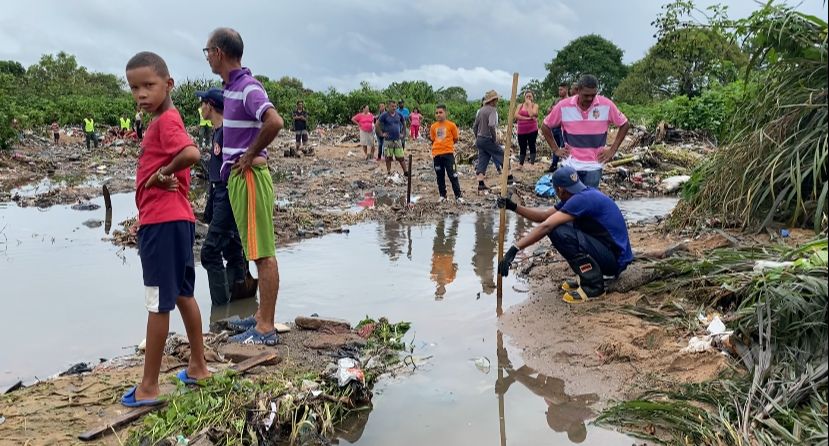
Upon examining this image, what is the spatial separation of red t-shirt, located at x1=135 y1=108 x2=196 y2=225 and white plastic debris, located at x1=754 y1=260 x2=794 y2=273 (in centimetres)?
335

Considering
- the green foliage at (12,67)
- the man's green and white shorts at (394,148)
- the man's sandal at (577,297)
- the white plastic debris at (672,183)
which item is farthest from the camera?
the green foliage at (12,67)

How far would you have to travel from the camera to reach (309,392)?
310 cm

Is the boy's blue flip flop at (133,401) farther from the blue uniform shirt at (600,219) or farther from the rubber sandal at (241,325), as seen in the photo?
the blue uniform shirt at (600,219)

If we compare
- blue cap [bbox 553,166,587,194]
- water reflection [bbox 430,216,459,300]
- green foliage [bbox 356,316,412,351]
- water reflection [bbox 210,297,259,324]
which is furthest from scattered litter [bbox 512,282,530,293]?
water reflection [bbox 210,297,259,324]

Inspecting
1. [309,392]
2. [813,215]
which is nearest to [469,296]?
[309,392]

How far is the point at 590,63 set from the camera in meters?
52.9

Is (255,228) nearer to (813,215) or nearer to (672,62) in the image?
(813,215)

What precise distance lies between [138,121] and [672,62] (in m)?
28.7

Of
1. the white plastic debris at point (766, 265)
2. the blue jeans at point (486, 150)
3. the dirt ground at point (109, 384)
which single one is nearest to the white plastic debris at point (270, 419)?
the dirt ground at point (109, 384)

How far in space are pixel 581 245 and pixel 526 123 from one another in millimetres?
8046

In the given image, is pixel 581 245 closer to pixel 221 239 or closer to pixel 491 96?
pixel 221 239

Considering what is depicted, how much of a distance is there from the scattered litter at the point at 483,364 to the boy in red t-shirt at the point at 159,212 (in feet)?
5.66

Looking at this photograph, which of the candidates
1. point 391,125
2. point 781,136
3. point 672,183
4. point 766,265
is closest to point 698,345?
point 766,265

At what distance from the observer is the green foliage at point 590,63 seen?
173 feet
